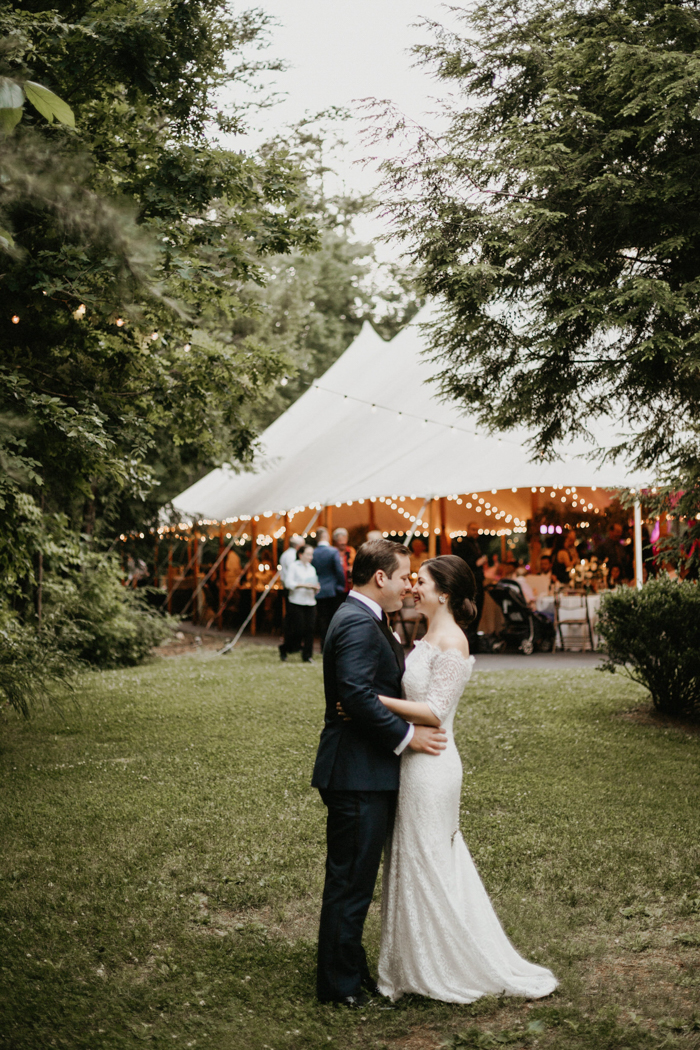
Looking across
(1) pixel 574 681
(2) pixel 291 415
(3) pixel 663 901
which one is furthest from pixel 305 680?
(2) pixel 291 415

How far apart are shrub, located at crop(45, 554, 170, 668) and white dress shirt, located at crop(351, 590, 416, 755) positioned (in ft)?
33.9

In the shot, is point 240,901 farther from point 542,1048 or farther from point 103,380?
point 103,380

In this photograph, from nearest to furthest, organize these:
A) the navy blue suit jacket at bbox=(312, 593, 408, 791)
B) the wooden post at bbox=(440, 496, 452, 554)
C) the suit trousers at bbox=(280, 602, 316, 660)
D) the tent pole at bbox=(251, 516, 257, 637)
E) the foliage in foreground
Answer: the navy blue suit jacket at bbox=(312, 593, 408, 791), the foliage in foreground, the suit trousers at bbox=(280, 602, 316, 660), the wooden post at bbox=(440, 496, 452, 554), the tent pole at bbox=(251, 516, 257, 637)

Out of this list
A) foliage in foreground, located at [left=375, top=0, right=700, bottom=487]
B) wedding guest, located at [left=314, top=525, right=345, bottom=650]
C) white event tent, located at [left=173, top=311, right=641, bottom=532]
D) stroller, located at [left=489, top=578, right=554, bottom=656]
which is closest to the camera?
foliage in foreground, located at [left=375, top=0, right=700, bottom=487]

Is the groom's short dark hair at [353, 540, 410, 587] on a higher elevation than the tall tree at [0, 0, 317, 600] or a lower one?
lower

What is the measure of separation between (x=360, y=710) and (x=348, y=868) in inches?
25.2

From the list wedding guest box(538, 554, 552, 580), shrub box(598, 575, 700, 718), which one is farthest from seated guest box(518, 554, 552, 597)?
shrub box(598, 575, 700, 718)

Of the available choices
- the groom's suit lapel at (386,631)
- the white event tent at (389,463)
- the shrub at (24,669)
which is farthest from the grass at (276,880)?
the white event tent at (389,463)

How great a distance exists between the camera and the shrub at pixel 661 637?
8.85 meters

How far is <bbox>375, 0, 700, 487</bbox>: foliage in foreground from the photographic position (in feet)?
21.8

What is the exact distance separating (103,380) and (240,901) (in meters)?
4.00

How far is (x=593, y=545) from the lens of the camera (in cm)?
1842

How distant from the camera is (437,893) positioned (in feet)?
12.1

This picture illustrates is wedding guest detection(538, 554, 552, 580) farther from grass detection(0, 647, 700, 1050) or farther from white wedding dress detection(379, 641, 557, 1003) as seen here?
white wedding dress detection(379, 641, 557, 1003)
